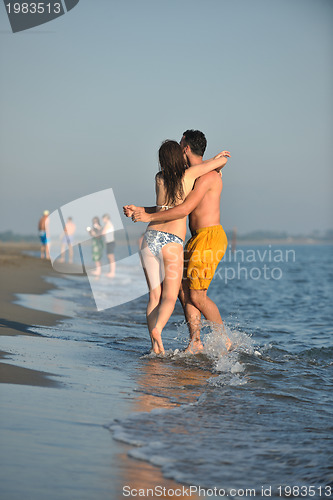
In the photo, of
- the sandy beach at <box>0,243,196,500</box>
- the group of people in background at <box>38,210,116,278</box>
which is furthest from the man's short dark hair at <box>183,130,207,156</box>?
the group of people in background at <box>38,210,116,278</box>

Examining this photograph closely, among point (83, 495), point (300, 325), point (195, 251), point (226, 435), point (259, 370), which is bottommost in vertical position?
point (300, 325)

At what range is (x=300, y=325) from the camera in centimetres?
902

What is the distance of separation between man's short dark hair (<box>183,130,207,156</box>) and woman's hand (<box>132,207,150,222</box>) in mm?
851

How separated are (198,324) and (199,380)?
1205 millimetres

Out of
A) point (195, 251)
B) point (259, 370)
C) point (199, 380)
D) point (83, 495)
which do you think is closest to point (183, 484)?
point (83, 495)

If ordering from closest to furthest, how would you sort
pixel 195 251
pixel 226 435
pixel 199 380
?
pixel 226 435, pixel 199 380, pixel 195 251

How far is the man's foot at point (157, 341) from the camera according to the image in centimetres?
522

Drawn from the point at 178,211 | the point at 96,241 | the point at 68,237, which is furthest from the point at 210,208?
the point at 68,237

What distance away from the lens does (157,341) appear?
525cm

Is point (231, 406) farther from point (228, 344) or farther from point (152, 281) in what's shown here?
point (228, 344)

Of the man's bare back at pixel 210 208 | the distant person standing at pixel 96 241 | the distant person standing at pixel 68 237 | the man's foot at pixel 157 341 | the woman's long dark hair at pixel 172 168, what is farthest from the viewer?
the distant person standing at pixel 68 237

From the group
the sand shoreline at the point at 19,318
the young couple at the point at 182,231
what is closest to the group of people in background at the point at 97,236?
the sand shoreline at the point at 19,318

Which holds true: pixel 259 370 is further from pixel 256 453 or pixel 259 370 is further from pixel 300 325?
pixel 300 325

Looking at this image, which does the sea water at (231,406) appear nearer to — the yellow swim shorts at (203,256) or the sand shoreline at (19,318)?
the sand shoreline at (19,318)
